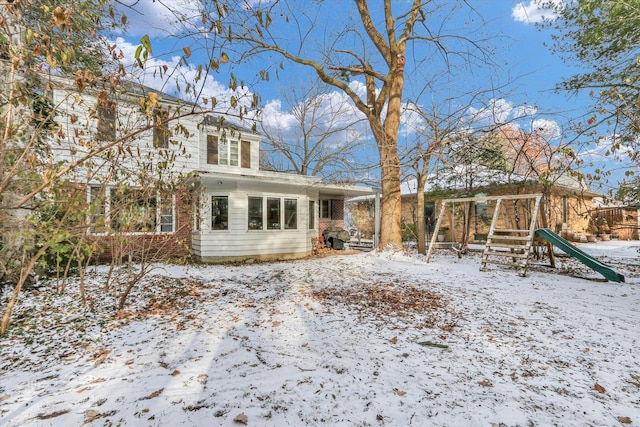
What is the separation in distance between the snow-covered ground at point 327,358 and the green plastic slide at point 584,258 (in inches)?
30.0

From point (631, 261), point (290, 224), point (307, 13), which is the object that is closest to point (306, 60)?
point (307, 13)

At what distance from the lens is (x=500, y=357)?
2943 millimetres

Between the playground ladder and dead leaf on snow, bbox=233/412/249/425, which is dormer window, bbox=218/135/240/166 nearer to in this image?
the playground ladder

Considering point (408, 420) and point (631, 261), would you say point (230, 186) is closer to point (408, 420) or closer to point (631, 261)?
point (408, 420)

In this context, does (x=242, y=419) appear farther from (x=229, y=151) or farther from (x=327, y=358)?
(x=229, y=151)

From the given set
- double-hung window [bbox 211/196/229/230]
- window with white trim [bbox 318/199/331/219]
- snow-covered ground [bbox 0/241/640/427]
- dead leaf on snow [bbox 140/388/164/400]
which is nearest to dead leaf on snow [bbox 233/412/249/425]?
snow-covered ground [bbox 0/241/640/427]

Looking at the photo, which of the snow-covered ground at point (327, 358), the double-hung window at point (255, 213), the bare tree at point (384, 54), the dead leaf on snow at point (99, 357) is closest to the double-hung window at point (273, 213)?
the double-hung window at point (255, 213)

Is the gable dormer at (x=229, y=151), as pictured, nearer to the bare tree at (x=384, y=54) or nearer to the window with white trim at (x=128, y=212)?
the bare tree at (x=384, y=54)

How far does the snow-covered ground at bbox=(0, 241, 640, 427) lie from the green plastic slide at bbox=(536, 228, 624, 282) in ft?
A: 2.50

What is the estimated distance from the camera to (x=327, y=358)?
2.89 metres

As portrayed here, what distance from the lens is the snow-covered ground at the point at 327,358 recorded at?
2129 millimetres

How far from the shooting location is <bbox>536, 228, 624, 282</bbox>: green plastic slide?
20.1 feet

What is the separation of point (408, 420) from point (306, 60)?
31.3ft

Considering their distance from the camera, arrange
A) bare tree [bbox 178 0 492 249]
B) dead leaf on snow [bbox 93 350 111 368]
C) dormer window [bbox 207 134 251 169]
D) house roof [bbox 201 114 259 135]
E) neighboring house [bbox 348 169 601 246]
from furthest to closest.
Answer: neighboring house [bbox 348 169 601 246] < dormer window [bbox 207 134 251 169] < bare tree [bbox 178 0 492 249] < house roof [bbox 201 114 259 135] < dead leaf on snow [bbox 93 350 111 368]
